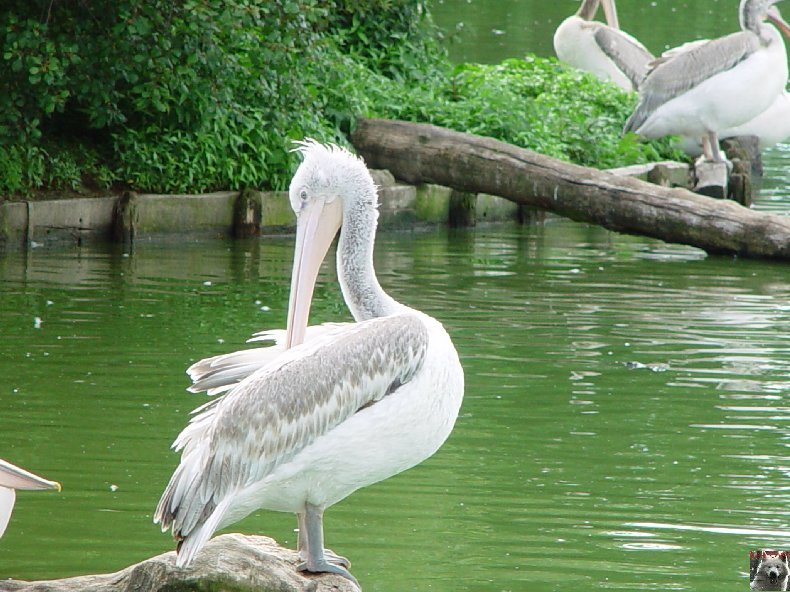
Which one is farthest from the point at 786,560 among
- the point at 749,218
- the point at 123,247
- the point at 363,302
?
the point at 123,247

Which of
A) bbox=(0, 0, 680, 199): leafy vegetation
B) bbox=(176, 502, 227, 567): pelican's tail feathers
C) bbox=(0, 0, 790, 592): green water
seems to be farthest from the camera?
bbox=(0, 0, 680, 199): leafy vegetation

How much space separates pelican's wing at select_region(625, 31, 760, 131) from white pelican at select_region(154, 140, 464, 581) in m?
8.58

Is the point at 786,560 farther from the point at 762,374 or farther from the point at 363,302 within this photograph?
the point at 762,374

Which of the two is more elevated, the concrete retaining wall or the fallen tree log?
the fallen tree log

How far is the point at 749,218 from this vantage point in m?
10.4

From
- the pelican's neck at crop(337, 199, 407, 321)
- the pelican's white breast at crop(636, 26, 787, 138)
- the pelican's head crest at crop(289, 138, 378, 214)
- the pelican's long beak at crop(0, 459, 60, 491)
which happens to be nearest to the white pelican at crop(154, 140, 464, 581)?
the pelican's neck at crop(337, 199, 407, 321)

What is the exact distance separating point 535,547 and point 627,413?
6.06 feet

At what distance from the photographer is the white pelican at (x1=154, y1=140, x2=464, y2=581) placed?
157 inches

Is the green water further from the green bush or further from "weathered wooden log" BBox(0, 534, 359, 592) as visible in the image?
the green bush

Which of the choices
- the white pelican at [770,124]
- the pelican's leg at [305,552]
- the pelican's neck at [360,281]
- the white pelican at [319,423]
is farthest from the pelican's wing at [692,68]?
the pelican's leg at [305,552]

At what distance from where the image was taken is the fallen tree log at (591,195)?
10.3 m

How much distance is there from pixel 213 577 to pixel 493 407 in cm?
307

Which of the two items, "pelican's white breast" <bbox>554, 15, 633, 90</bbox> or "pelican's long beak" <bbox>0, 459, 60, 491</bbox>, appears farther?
"pelican's white breast" <bbox>554, 15, 633, 90</bbox>

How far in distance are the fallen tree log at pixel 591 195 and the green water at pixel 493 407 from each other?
0.77ft
